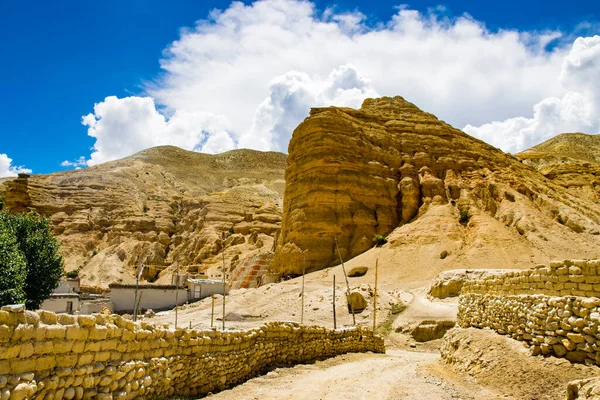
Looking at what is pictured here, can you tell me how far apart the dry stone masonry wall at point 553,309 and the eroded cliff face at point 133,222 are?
55908 mm

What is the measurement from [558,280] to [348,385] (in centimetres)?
590

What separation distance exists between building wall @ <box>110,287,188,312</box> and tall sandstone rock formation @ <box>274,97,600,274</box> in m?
14.9

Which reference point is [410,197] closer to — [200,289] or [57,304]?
[200,289]

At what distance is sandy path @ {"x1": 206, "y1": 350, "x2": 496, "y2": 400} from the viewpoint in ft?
35.2

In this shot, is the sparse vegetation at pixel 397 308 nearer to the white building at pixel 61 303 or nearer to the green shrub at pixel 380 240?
the green shrub at pixel 380 240

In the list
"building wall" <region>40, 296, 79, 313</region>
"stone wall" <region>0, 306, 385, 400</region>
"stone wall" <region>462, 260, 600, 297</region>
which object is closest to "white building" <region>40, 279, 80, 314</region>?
"building wall" <region>40, 296, 79, 313</region>

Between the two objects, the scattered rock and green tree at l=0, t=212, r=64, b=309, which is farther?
the scattered rock

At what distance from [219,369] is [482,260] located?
3464 centimetres

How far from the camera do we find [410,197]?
5422 centimetres

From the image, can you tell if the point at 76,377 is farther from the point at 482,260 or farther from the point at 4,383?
the point at 482,260

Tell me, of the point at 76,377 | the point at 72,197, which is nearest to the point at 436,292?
the point at 76,377

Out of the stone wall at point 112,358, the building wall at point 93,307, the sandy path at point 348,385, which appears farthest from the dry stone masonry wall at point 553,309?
the building wall at point 93,307

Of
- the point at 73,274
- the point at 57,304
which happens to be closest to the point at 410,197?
the point at 57,304

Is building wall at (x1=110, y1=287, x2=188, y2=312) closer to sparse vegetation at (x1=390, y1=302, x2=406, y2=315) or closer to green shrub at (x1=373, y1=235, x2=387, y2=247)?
sparse vegetation at (x1=390, y1=302, x2=406, y2=315)
